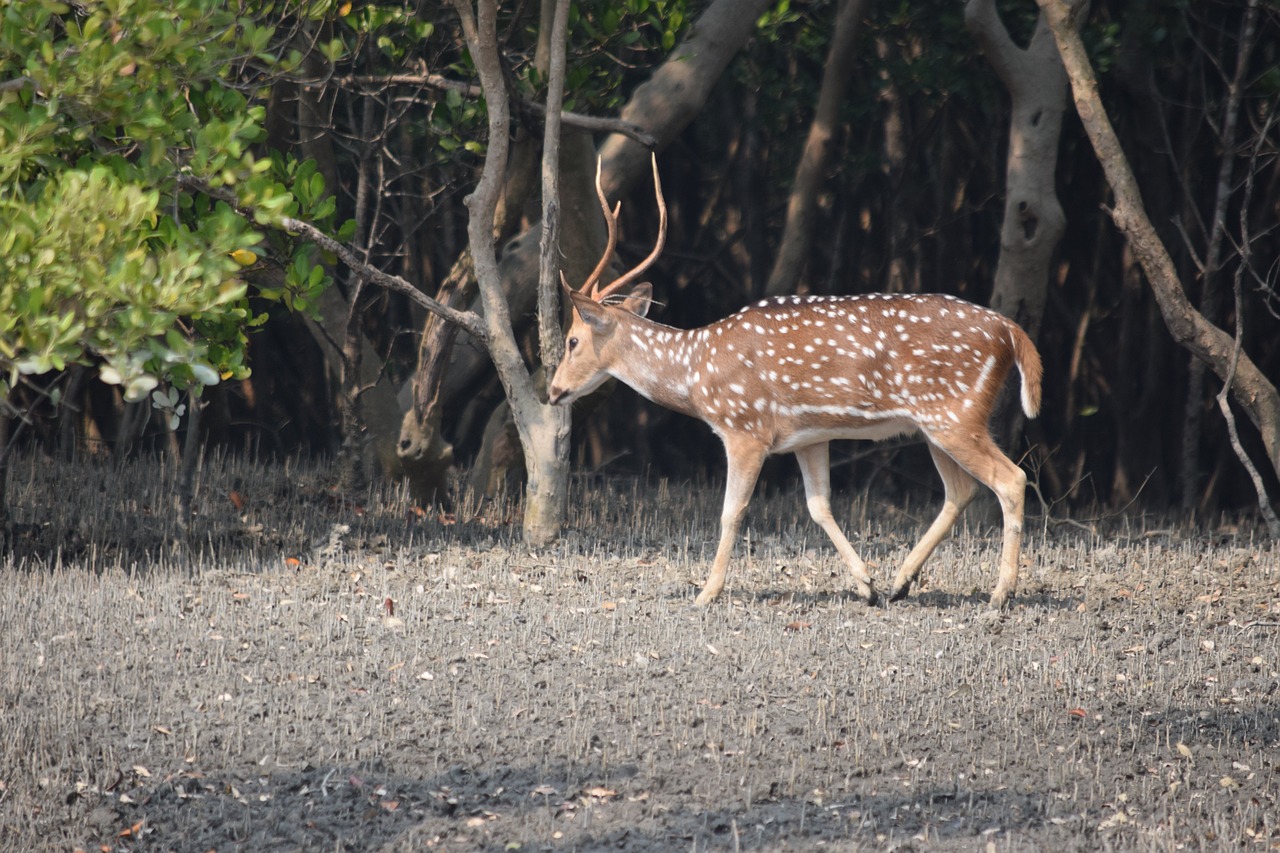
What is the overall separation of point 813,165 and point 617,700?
22.2 feet

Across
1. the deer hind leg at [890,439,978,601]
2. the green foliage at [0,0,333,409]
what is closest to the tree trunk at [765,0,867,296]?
the deer hind leg at [890,439,978,601]

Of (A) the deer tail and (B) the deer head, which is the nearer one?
(A) the deer tail

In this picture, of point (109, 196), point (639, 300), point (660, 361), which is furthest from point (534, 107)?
point (109, 196)

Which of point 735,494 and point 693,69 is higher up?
point 693,69

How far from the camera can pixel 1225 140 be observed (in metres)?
9.66

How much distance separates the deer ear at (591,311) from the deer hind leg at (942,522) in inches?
70.8

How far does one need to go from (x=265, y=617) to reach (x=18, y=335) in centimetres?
315

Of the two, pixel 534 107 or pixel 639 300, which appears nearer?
pixel 639 300

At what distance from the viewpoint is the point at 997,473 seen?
6.82m

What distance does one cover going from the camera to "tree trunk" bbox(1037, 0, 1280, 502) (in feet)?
26.3

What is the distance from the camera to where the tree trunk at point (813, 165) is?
11.0 meters

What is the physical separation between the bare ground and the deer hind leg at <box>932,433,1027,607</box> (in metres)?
0.33

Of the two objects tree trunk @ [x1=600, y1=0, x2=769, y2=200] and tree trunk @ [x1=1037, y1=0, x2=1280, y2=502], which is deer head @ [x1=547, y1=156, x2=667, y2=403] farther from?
tree trunk @ [x1=600, y1=0, x2=769, y2=200]

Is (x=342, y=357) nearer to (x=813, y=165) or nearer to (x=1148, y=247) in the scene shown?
(x=813, y=165)
